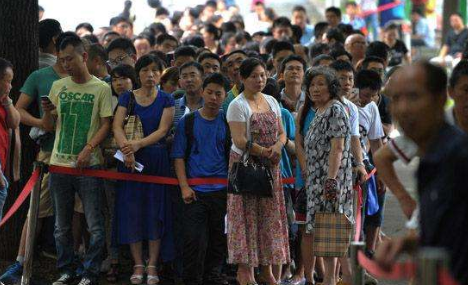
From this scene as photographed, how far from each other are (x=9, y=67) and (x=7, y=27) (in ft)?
5.19

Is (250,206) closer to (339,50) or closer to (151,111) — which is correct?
(151,111)

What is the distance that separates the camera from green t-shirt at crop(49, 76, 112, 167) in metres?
10.2

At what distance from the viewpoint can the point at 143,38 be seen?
1827 centimetres

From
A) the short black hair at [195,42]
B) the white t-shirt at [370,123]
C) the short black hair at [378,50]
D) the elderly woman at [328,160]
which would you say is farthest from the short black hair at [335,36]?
the elderly woman at [328,160]

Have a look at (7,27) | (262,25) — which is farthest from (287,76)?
(262,25)

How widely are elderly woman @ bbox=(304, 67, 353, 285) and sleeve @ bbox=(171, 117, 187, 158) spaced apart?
107cm

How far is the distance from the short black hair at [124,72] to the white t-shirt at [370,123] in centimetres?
204

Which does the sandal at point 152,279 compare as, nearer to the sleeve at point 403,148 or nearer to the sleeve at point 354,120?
the sleeve at point 354,120

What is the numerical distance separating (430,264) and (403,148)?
111 cm

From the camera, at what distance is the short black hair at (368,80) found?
38.3 ft

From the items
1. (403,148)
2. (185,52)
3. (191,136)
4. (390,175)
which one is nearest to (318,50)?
(185,52)

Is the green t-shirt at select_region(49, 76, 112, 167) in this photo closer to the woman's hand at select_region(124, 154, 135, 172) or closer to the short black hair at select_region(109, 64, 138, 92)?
the woman's hand at select_region(124, 154, 135, 172)

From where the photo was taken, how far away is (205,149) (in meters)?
10.4

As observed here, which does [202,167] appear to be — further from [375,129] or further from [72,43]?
[375,129]
